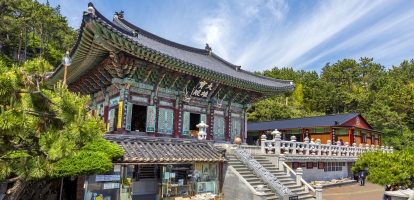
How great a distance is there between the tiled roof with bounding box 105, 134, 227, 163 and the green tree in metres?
4.35

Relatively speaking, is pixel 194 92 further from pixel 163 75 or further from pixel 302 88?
pixel 302 88

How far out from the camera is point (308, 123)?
94.4ft

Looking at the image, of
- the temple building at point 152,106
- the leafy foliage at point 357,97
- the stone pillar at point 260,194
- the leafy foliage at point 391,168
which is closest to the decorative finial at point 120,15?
the temple building at point 152,106

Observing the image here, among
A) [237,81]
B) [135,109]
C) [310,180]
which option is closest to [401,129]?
[310,180]

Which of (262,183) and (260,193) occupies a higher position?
(262,183)

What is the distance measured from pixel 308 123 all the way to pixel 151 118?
64.0 feet

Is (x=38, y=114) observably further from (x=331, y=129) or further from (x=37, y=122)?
(x=331, y=129)

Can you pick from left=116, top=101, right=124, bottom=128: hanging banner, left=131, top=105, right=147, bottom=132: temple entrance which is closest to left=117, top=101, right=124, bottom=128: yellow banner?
left=116, top=101, right=124, bottom=128: hanging banner

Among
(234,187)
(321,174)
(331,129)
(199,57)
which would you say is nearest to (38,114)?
(234,187)

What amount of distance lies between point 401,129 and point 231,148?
3503 centimetres

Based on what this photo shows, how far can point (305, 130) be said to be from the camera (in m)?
28.8

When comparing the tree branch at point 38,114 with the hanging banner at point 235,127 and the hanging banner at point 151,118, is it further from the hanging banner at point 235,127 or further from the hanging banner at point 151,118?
the hanging banner at point 235,127

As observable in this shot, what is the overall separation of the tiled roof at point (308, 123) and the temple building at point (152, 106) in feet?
31.1

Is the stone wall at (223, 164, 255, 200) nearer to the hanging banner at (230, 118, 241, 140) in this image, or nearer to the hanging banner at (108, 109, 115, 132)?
the hanging banner at (108, 109, 115, 132)
